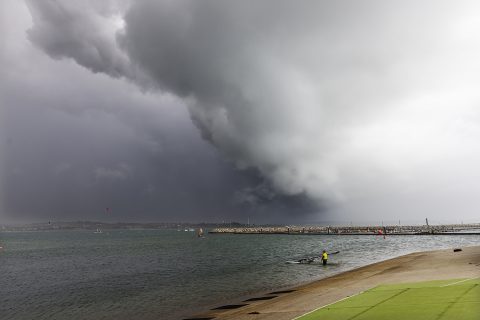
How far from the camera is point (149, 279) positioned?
47.3 m

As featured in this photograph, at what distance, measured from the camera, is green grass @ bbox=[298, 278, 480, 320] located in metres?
13.2

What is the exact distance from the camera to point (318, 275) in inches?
1692

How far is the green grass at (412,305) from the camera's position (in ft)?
43.4

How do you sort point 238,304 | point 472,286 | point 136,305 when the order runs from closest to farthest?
point 472,286
point 238,304
point 136,305

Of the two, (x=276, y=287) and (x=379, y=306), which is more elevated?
(x=379, y=306)

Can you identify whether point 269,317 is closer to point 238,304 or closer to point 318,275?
point 238,304

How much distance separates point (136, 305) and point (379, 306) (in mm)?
23503

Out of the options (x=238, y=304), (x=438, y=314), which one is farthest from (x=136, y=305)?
(x=438, y=314)

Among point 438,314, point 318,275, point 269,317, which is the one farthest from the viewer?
point 318,275

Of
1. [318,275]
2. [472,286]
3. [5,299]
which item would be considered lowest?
[5,299]

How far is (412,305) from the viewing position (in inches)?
609

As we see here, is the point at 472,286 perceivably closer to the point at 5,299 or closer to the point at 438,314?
the point at 438,314

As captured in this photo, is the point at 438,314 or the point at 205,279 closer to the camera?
the point at 438,314

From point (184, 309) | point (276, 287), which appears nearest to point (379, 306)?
point (184, 309)
